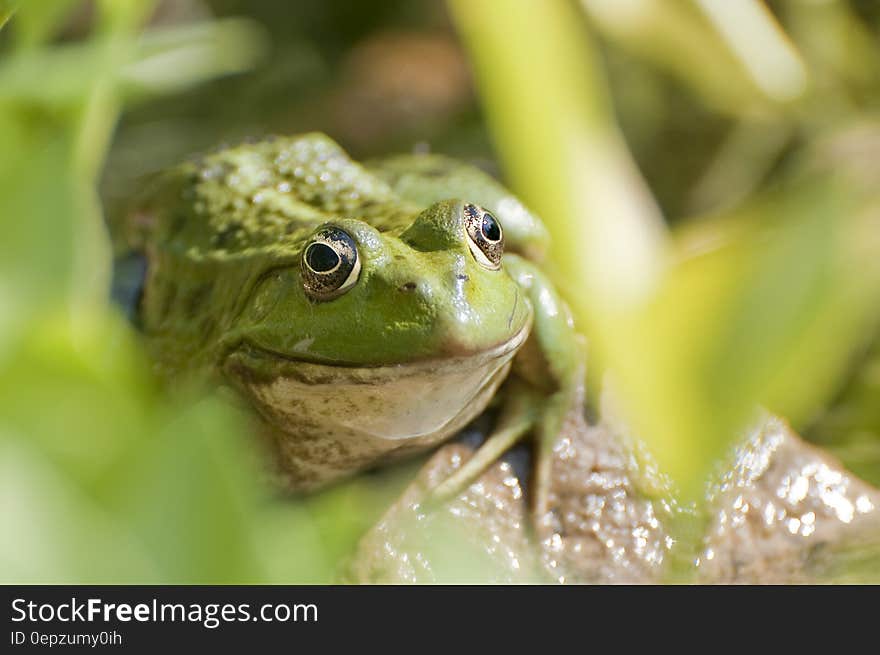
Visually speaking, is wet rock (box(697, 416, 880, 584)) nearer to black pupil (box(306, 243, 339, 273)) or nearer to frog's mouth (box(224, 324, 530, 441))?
frog's mouth (box(224, 324, 530, 441))

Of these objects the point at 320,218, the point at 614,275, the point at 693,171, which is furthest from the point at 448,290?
the point at 693,171

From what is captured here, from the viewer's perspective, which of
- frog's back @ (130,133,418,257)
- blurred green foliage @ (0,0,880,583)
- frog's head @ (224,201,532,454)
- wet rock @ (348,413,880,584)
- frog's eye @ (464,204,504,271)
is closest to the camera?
blurred green foliage @ (0,0,880,583)

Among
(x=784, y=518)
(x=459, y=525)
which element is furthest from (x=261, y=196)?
(x=784, y=518)

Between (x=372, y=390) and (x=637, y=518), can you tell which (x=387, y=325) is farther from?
(x=637, y=518)

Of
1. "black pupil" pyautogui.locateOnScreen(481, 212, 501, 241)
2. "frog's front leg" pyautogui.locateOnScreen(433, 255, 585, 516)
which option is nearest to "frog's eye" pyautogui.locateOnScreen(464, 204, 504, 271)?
"black pupil" pyautogui.locateOnScreen(481, 212, 501, 241)

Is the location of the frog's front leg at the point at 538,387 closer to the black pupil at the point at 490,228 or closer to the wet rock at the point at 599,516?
the wet rock at the point at 599,516

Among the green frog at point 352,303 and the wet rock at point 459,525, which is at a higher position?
the green frog at point 352,303

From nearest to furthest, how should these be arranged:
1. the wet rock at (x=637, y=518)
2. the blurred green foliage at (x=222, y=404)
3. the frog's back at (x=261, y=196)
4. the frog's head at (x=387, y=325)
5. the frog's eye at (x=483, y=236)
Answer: the blurred green foliage at (x=222, y=404) → the frog's head at (x=387, y=325) → the frog's eye at (x=483, y=236) → the wet rock at (x=637, y=518) → the frog's back at (x=261, y=196)

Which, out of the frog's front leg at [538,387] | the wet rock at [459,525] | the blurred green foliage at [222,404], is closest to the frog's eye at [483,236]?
the frog's front leg at [538,387]
